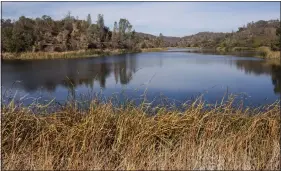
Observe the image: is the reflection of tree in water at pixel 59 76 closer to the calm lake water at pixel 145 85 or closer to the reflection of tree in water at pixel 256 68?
the calm lake water at pixel 145 85

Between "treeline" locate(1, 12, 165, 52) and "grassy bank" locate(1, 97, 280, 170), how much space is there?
3014 centimetres

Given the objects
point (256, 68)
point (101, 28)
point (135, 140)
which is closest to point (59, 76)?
point (256, 68)

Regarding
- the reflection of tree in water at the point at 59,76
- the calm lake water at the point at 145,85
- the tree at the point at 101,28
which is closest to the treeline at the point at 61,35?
the tree at the point at 101,28

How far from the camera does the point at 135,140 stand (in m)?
3.33

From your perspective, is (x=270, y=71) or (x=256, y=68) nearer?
(x=270, y=71)

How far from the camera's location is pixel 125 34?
58.8m

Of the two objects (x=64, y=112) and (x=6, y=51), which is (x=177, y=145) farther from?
(x=6, y=51)

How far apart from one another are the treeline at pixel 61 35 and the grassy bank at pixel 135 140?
30.1m

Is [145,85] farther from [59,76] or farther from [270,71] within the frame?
[270,71]

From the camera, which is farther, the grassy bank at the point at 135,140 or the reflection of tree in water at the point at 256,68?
the reflection of tree in water at the point at 256,68

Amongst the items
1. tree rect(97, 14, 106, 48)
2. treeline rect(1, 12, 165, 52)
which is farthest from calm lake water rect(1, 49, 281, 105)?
tree rect(97, 14, 106, 48)

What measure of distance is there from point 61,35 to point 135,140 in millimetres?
41006

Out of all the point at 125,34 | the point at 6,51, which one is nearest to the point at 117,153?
the point at 6,51

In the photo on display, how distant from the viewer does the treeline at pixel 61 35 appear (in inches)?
1351
